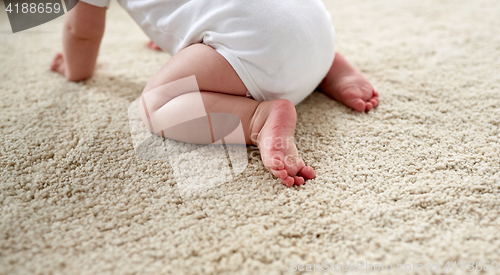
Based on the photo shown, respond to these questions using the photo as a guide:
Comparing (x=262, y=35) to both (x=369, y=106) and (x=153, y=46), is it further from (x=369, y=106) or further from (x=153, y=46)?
(x=153, y=46)

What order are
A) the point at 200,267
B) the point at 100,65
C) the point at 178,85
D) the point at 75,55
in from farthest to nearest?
1. the point at 100,65
2. the point at 75,55
3. the point at 178,85
4. the point at 200,267

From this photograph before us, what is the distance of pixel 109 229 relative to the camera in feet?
1.73

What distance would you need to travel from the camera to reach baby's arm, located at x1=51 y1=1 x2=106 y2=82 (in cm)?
81

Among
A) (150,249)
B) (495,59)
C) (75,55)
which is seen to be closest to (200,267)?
(150,249)

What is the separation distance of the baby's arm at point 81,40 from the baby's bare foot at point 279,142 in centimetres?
47

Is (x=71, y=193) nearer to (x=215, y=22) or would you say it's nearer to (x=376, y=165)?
(x=215, y=22)

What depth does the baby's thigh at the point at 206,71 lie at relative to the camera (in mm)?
672

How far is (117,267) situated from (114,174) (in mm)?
212

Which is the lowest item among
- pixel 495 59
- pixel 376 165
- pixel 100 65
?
pixel 100 65

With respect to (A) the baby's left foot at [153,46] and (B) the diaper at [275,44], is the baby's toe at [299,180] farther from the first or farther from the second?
(A) the baby's left foot at [153,46]

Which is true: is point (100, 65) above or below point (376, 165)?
below

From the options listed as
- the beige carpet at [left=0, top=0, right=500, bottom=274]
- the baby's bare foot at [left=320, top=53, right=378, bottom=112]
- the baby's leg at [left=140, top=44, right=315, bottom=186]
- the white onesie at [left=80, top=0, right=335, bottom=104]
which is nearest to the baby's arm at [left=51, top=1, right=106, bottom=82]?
the beige carpet at [left=0, top=0, right=500, bottom=274]
